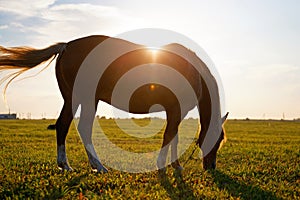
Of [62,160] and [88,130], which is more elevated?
[88,130]

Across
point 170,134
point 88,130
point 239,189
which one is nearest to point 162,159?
point 170,134

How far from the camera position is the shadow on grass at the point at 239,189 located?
18.4 feet

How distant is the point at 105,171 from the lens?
22.8 feet

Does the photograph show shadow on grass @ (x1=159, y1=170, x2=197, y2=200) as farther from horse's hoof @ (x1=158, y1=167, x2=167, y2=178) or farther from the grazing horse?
the grazing horse

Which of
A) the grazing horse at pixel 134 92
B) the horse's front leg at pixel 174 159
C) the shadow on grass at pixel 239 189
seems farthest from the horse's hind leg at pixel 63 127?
the shadow on grass at pixel 239 189

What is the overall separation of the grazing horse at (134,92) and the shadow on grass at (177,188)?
80 centimetres

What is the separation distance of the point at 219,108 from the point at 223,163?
6.64 feet

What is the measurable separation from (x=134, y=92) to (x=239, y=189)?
2.82 meters

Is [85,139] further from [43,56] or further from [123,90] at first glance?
[43,56]

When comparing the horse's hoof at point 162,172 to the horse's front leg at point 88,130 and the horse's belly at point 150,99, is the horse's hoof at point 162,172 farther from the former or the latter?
the horse's belly at point 150,99

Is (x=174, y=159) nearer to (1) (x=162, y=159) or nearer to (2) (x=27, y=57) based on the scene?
(1) (x=162, y=159)

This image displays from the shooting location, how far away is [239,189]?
19.7ft

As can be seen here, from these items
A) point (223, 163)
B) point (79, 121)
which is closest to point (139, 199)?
point (79, 121)

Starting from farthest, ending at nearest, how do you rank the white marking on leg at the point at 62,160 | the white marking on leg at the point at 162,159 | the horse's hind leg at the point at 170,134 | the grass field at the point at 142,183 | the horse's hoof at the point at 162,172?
1. the horse's hind leg at the point at 170,134
2. the white marking on leg at the point at 162,159
3. the white marking on leg at the point at 62,160
4. the horse's hoof at the point at 162,172
5. the grass field at the point at 142,183
